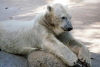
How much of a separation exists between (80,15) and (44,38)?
25.6 ft

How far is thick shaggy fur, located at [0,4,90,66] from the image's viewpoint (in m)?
5.23

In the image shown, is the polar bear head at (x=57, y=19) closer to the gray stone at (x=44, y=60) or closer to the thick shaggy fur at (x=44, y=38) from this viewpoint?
the thick shaggy fur at (x=44, y=38)

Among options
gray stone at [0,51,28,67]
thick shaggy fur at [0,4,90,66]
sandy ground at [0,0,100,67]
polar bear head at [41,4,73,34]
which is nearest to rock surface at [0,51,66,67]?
gray stone at [0,51,28,67]

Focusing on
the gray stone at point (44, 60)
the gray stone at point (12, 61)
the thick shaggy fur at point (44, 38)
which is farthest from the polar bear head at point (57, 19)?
the gray stone at point (12, 61)

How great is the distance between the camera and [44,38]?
17.6 ft

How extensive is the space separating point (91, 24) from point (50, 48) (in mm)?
6634

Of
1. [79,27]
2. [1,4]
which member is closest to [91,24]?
[79,27]

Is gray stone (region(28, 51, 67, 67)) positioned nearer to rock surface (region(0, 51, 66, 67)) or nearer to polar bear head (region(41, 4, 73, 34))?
rock surface (region(0, 51, 66, 67))

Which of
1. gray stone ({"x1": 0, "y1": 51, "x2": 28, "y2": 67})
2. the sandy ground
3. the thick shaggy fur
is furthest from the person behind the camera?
the sandy ground

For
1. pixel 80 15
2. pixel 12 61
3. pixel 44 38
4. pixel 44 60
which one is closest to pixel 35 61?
pixel 44 60

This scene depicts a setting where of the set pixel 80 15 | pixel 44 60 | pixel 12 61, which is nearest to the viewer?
pixel 44 60

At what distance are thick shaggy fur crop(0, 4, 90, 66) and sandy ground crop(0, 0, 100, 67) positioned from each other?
128 inches

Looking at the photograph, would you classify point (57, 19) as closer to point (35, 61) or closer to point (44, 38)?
point (44, 38)

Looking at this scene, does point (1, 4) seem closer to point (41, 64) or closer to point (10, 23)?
point (10, 23)
